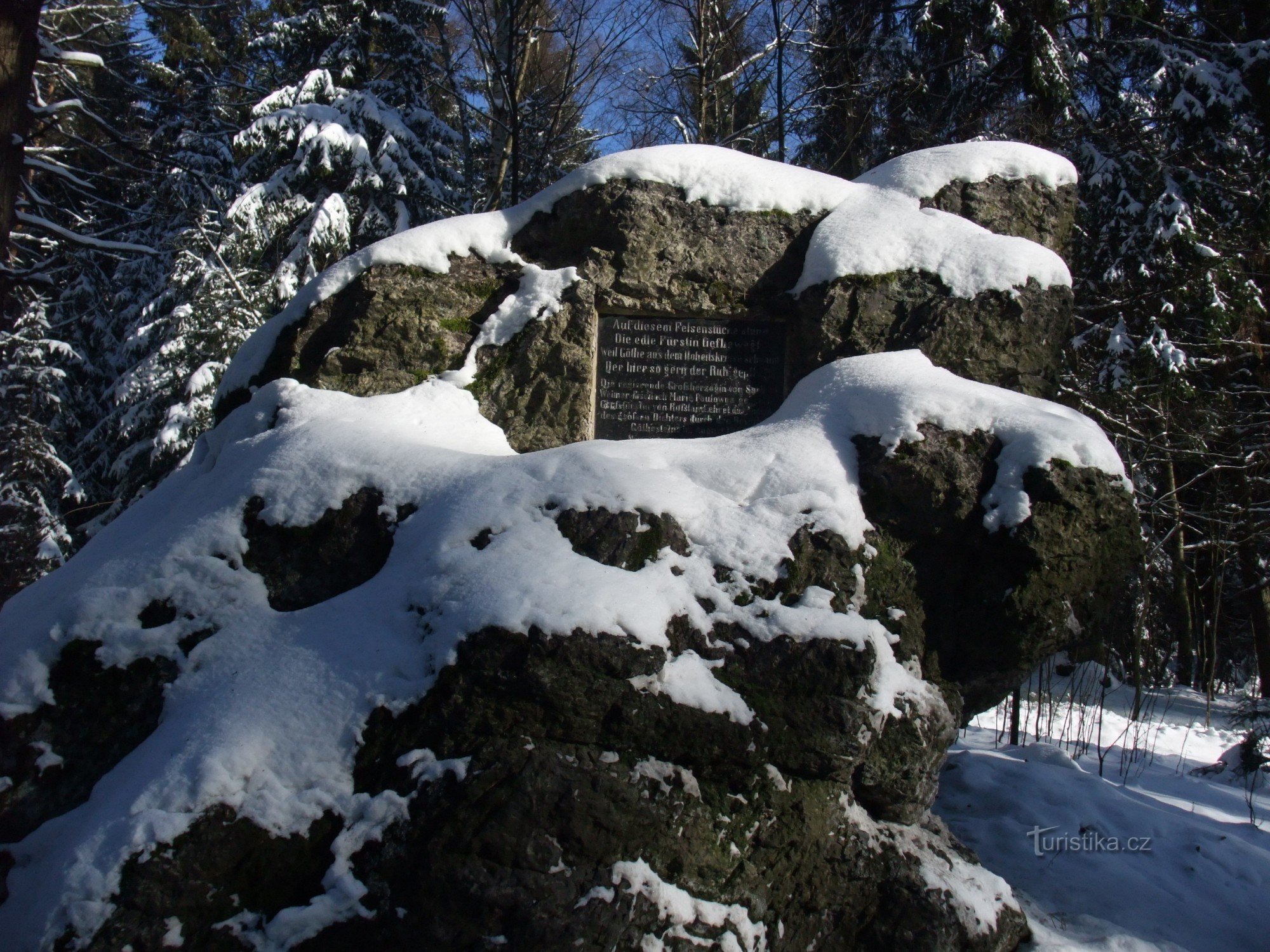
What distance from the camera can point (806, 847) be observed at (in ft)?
8.87

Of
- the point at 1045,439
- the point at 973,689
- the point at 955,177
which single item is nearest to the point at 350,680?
the point at 973,689

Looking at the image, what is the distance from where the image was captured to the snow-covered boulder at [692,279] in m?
4.38

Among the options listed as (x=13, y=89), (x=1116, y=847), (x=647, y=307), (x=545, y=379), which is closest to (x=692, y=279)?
(x=647, y=307)

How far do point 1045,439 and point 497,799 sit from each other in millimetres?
2488

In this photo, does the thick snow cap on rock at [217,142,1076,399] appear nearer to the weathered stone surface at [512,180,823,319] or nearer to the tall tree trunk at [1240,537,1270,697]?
the weathered stone surface at [512,180,823,319]

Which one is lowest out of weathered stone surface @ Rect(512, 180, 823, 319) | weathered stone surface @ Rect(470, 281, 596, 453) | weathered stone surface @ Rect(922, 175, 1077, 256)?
weathered stone surface @ Rect(470, 281, 596, 453)

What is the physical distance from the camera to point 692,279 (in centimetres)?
472

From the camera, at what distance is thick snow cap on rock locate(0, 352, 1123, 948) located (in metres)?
2.51

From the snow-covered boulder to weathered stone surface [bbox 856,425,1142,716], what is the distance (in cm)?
122

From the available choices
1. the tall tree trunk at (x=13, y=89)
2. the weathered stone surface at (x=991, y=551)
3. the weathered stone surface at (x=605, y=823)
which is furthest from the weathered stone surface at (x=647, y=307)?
the tall tree trunk at (x=13, y=89)

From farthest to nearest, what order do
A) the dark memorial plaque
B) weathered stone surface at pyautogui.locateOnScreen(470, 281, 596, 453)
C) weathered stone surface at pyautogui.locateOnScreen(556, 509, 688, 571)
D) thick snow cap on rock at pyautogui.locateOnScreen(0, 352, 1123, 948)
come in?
the dark memorial plaque < weathered stone surface at pyautogui.locateOnScreen(470, 281, 596, 453) < weathered stone surface at pyautogui.locateOnScreen(556, 509, 688, 571) < thick snow cap on rock at pyautogui.locateOnScreen(0, 352, 1123, 948)

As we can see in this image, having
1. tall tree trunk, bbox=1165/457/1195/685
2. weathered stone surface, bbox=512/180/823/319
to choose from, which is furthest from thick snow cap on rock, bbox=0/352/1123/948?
tall tree trunk, bbox=1165/457/1195/685

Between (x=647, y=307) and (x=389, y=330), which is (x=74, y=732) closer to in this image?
(x=389, y=330)

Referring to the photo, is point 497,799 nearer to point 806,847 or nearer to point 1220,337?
point 806,847
